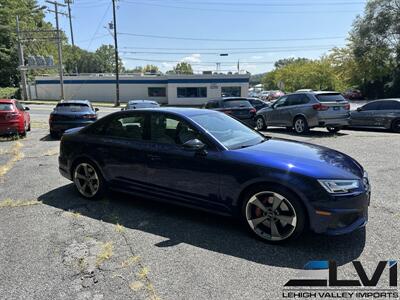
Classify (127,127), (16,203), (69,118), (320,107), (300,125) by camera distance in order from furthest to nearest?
(300,125)
(69,118)
(320,107)
(16,203)
(127,127)

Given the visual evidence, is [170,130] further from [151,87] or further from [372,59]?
[372,59]

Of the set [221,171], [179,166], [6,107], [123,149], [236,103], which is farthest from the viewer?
[236,103]

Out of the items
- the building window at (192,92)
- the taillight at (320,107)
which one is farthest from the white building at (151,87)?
the taillight at (320,107)

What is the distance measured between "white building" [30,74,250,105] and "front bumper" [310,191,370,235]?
141 feet

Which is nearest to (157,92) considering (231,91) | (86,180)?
(231,91)

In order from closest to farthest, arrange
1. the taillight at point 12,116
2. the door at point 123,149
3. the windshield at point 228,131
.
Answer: the windshield at point 228,131 → the door at point 123,149 → the taillight at point 12,116

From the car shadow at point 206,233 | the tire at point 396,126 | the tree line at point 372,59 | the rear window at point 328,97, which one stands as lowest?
the car shadow at point 206,233

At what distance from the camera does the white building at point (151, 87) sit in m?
46.5

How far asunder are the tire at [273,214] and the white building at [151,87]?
42652 millimetres

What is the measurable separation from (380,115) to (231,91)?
32983 millimetres

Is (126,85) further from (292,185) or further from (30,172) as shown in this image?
(292,185)

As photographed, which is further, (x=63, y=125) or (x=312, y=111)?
(x=63, y=125)

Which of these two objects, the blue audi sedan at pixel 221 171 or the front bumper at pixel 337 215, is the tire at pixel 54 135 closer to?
the blue audi sedan at pixel 221 171

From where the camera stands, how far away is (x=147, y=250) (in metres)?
4.08
